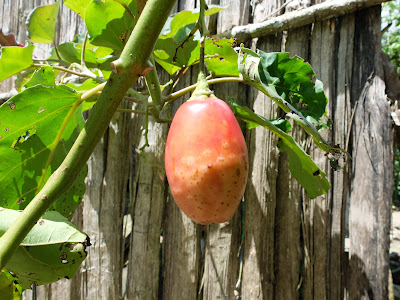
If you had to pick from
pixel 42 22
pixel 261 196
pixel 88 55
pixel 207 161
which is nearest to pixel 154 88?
pixel 207 161

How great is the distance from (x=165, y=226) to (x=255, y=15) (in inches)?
34.4

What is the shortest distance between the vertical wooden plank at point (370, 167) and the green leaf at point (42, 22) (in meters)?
1.00

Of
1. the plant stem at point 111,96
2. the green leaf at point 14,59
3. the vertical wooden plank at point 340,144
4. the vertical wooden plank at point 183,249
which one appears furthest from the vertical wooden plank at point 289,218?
the plant stem at point 111,96

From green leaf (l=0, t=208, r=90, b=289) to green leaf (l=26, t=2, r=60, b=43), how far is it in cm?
74

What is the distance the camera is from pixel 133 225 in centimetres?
138

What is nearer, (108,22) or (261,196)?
(108,22)

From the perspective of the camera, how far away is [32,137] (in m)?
0.72

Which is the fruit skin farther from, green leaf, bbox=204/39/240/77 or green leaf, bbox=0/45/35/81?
green leaf, bbox=0/45/35/81

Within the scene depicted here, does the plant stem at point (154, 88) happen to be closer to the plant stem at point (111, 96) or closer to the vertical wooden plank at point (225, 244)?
the plant stem at point (111, 96)

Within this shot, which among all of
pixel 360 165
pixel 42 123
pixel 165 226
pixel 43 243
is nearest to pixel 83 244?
pixel 43 243

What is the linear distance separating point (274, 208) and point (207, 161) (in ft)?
2.85

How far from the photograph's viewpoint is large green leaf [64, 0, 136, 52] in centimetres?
74

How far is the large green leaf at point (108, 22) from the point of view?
74cm

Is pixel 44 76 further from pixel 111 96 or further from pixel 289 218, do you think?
pixel 289 218
